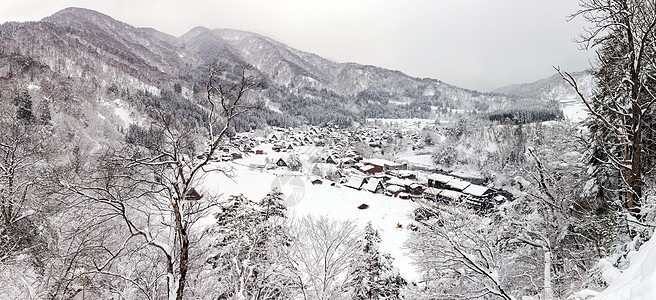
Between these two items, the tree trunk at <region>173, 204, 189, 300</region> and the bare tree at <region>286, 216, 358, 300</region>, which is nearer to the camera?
→ the tree trunk at <region>173, 204, 189, 300</region>

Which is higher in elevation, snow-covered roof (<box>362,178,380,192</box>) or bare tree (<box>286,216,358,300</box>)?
bare tree (<box>286,216,358,300</box>)

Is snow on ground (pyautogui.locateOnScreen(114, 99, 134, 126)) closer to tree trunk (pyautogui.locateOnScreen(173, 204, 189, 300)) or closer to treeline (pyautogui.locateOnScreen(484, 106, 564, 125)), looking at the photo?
tree trunk (pyautogui.locateOnScreen(173, 204, 189, 300))

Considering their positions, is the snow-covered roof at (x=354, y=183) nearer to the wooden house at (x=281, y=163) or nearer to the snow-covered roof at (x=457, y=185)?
the snow-covered roof at (x=457, y=185)

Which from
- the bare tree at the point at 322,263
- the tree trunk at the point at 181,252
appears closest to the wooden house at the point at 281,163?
the bare tree at the point at 322,263

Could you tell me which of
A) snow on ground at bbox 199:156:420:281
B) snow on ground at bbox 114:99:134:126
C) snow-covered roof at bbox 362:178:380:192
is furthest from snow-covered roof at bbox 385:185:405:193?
snow on ground at bbox 114:99:134:126

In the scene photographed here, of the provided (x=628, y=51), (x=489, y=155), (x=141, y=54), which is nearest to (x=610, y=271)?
(x=628, y=51)

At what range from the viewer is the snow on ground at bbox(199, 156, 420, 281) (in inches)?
1044

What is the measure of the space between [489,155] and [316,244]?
73853mm

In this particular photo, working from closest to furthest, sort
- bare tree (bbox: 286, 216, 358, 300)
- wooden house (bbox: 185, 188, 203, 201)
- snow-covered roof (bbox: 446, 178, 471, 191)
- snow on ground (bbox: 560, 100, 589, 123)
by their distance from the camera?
1. wooden house (bbox: 185, 188, 203, 201)
2. snow on ground (bbox: 560, 100, 589, 123)
3. bare tree (bbox: 286, 216, 358, 300)
4. snow-covered roof (bbox: 446, 178, 471, 191)

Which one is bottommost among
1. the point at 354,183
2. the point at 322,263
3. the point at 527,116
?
the point at 354,183

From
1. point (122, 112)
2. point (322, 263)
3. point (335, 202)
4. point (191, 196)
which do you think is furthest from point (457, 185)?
point (122, 112)

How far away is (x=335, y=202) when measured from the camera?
3397 centimetres

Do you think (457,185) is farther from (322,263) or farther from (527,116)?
(527,116)

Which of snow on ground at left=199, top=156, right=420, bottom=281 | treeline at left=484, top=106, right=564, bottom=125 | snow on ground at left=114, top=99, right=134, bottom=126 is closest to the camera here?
snow on ground at left=199, top=156, right=420, bottom=281
